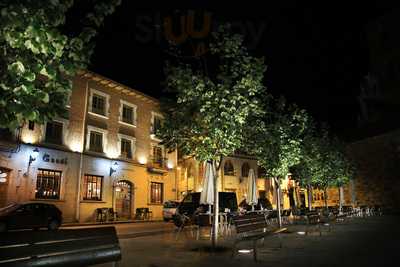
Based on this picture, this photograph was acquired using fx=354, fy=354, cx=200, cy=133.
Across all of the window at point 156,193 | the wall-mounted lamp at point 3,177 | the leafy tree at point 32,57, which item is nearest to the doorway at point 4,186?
the wall-mounted lamp at point 3,177

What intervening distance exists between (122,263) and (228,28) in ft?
23.2

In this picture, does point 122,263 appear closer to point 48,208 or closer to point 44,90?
point 44,90

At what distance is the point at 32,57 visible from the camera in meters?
3.51

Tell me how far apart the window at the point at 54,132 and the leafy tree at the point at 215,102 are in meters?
15.0

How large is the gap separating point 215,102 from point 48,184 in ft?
54.9

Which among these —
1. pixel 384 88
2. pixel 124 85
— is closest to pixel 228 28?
pixel 124 85

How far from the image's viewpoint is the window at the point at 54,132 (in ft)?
76.0

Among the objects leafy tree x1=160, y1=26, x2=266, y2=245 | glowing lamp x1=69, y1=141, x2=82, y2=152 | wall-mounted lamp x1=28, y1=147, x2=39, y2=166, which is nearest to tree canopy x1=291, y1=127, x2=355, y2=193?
leafy tree x1=160, y1=26, x2=266, y2=245

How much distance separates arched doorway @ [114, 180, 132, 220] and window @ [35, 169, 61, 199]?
5013 millimetres

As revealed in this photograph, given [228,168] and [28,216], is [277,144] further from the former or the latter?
[228,168]

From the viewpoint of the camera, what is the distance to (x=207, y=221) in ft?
46.1

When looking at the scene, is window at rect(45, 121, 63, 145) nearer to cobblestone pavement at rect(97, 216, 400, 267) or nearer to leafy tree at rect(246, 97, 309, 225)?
leafy tree at rect(246, 97, 309, 225)

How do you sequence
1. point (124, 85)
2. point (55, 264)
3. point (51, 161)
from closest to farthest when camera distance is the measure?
point (55, 264)
point (51, 161)
point (124, 85)

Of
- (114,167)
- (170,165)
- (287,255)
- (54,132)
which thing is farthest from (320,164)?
(54,132)
